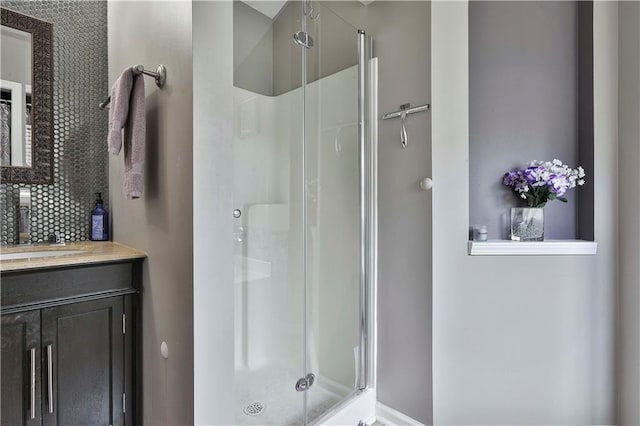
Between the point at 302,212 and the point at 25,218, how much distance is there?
1.37 metres

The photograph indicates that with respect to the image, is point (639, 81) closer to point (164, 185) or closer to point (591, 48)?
point (591, 48)

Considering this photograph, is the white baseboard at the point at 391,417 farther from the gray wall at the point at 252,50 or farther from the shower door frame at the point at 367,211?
the gray wall at the point at 252,50

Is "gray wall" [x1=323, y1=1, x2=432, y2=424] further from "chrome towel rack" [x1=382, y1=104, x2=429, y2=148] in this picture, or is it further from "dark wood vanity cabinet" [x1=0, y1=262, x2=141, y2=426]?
"dark wood vanity cabinet" [x1=0, y1=262, x2=141, y2=426]

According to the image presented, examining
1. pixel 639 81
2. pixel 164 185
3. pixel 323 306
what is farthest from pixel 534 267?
pixel 164 185

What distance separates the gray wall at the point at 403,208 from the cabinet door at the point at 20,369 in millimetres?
1481

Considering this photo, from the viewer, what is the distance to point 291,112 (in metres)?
1.68

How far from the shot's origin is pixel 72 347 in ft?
3.79

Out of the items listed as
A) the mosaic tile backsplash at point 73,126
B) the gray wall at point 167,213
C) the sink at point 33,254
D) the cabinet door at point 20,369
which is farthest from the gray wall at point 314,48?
the cabinet door at point 20,369

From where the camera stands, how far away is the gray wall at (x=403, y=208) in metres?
1.52

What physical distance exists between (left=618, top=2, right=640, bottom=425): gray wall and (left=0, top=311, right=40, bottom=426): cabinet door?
244 centimetres

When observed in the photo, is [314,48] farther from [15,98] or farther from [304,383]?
[304,383]

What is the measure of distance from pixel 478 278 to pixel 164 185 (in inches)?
57.7

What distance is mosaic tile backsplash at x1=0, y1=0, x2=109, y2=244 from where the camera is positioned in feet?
5.12

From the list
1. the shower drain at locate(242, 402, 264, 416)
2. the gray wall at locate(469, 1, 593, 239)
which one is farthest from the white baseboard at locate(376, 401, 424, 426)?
the gray wall at locate(469, 1, 593, 239)
